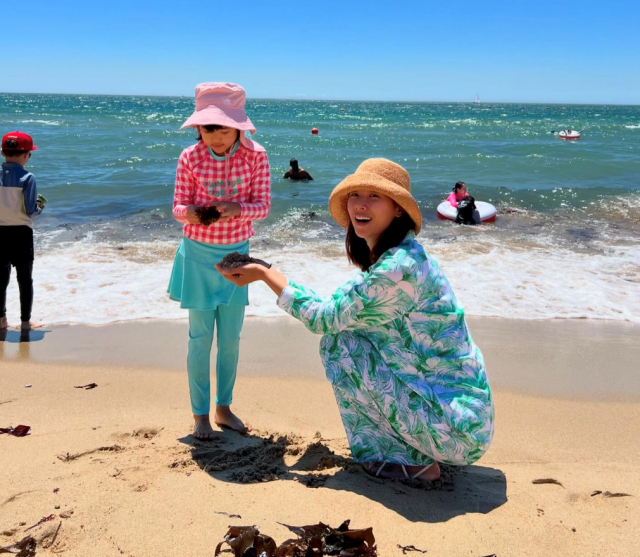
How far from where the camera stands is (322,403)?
4129 millimetres

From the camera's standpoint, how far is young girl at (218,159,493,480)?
2650mm

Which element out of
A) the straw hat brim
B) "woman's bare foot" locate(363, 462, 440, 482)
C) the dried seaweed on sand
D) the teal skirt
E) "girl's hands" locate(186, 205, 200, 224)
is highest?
the straw hat brim

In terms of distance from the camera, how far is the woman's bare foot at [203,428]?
3404 millimetres

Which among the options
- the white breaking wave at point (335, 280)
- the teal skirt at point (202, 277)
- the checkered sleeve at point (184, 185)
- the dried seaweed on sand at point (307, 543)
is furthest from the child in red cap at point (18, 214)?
the dried seaweed on sand at point (307, 543)

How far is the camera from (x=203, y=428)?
344 cm

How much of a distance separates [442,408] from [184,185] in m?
1.74

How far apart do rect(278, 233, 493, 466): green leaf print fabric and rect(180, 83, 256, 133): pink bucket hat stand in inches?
37.3

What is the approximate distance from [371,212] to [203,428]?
5.16ft

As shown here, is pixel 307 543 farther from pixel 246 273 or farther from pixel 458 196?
pixel 458 196

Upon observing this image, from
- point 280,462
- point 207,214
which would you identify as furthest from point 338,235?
point 280,462

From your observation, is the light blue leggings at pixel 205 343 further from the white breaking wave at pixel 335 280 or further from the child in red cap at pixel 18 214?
the child in red cap at pixel 18 214

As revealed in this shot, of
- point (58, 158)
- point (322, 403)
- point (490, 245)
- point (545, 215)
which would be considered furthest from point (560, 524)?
point (58, 158)

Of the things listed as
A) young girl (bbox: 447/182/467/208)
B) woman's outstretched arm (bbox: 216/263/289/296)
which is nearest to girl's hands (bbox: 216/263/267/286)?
woman's outstretched arm (bbox: 216/263/289/296)

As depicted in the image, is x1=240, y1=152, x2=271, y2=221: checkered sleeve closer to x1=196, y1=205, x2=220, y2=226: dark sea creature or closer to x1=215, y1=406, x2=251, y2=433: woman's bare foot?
x1=196, y1=205, x2=220, y2=226: dark sea creature
